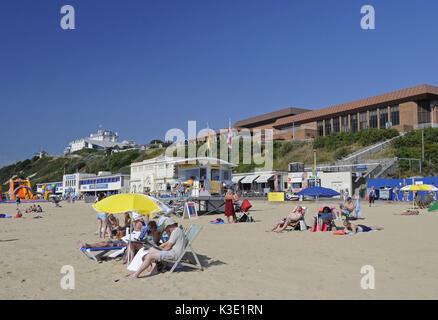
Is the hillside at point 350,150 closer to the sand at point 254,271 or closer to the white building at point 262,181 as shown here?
the white building at point 262,181

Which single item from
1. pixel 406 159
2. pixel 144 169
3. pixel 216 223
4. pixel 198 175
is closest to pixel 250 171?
pixel 144 169

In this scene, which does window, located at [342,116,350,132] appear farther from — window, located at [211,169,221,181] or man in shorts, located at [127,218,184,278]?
man in shorts, located at [127,218,184,278]

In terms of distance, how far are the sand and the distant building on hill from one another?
14433cm

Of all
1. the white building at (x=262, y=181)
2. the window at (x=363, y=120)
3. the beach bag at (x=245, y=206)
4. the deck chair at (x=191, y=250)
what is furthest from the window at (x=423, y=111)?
the deck chair at (x=191, y=250)

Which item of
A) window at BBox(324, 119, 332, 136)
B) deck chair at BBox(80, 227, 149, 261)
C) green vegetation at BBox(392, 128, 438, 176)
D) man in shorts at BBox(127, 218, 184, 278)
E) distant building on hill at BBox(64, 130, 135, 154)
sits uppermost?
distant building on hill at BBox(64, 130, 135, 154)

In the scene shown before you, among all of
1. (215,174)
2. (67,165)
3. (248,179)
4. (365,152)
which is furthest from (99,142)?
(215,174)

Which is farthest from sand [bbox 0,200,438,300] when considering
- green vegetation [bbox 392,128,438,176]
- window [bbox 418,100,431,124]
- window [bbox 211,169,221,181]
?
window [bbox 418,100,431,124]

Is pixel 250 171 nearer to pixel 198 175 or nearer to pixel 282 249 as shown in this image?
pixel 198 175

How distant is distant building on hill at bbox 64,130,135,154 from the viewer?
163m

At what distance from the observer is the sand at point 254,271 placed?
15.6 feet

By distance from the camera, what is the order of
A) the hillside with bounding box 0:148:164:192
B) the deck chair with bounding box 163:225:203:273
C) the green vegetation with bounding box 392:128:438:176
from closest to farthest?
the deck chair with bounding box 163:225:203:273
the green vegetation with bounding box 392:128:438:176
the hillside with bounding box 0:148:164:192

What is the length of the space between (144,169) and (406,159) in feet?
92.8

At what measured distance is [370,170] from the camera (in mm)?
37688

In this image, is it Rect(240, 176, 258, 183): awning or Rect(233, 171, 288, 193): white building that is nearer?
Rect(233, 171, 288, 193): white building
